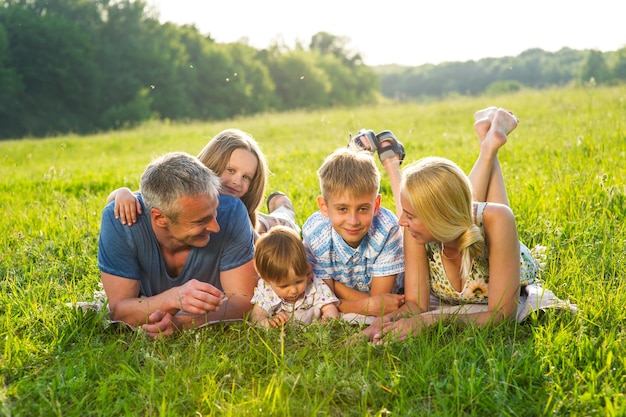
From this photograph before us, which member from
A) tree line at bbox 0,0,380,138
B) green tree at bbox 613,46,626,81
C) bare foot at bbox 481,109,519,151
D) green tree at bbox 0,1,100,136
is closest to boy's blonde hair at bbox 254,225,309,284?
bare foot at bbox 481,109,519,151

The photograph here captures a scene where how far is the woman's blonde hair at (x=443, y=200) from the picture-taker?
139 inches

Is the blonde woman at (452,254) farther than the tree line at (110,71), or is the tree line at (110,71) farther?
the tree line at (110,71)

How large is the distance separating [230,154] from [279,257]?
122 cm

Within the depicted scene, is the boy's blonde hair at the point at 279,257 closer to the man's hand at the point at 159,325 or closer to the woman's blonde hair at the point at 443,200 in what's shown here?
the man's hand at the point at 159,325

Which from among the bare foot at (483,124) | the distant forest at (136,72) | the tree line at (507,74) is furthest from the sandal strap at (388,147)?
the distant forest at (136,72)

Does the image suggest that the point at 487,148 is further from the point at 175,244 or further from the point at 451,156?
the point at 451,156

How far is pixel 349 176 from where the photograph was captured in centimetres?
398

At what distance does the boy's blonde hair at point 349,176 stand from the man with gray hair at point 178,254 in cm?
65

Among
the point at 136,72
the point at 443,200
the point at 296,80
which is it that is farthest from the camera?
the point at 296,80

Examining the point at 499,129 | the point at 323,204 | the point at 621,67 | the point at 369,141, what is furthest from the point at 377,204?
the point at 621,67

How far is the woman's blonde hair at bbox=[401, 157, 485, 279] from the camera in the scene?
3541mm

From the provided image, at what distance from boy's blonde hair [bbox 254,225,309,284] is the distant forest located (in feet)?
60.2

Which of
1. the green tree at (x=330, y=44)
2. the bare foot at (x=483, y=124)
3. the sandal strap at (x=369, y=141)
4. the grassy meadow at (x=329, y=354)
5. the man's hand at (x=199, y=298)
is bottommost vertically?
the grassy meadow at (x=329, y=354)

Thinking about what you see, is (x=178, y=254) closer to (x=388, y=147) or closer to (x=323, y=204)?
(x=323, y=204)
